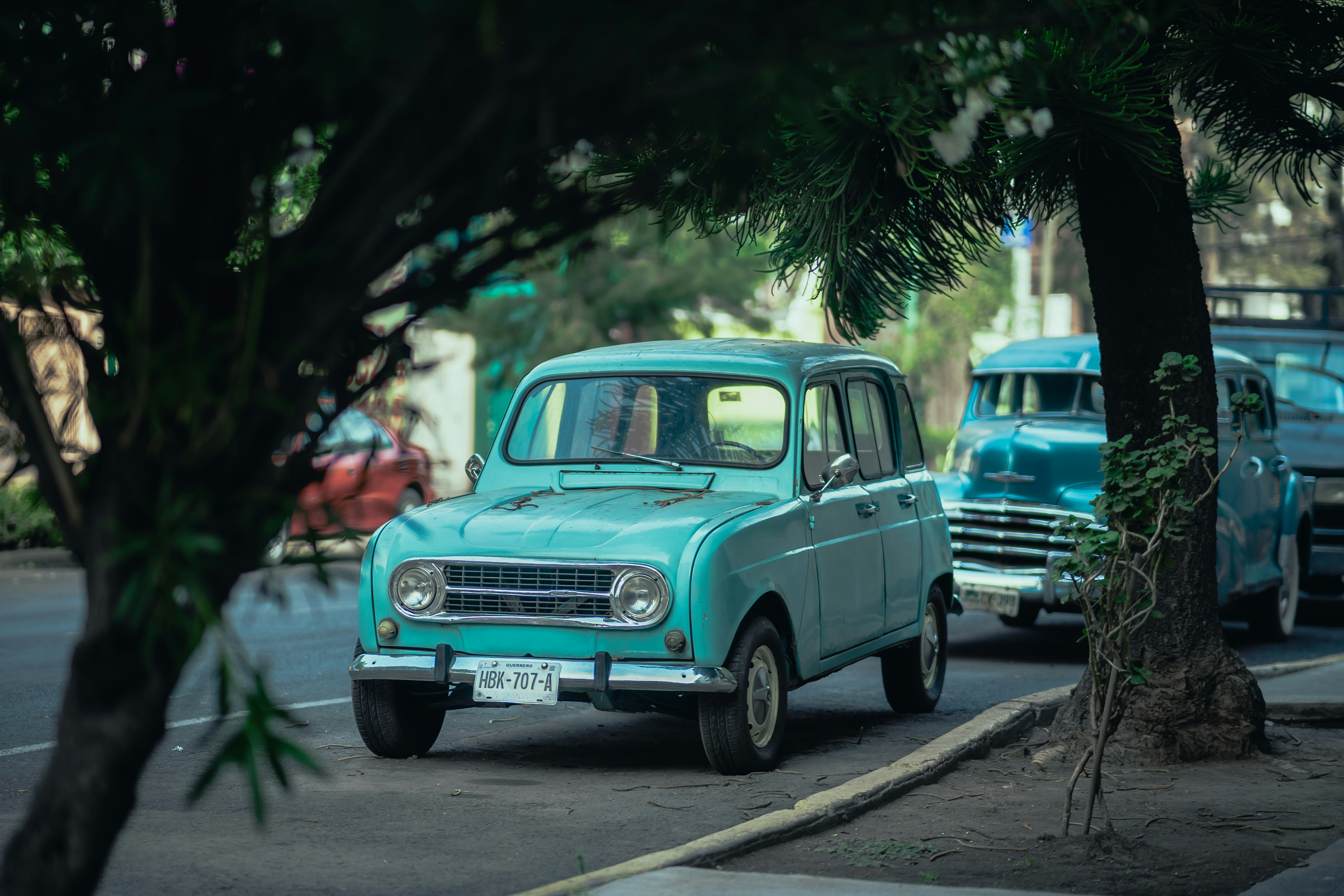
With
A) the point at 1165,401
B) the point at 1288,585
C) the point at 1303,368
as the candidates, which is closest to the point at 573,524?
the point at 1165,401

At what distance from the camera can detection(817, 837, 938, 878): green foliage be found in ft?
17.7

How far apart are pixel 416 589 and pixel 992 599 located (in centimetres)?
551

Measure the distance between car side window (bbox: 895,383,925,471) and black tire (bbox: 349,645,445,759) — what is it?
10.6ft

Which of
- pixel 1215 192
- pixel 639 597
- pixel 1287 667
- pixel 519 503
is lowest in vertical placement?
pixel 1287 667

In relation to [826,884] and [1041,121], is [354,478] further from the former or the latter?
[826,884]

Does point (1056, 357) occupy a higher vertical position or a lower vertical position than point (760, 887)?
higher

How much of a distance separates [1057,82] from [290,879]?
3845 millimetres

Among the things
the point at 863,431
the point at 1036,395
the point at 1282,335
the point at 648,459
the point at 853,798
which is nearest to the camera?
the point at 853,798

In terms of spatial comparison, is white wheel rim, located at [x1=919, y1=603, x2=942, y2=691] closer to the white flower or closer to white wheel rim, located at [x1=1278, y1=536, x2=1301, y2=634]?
white wheel rim, located at [x1=1278, y1=536, x2=1301, y2=634]

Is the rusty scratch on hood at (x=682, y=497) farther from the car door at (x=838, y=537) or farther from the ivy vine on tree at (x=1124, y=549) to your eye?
the ivy vine on tree at (x=1124, y=549)

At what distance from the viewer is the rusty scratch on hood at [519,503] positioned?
24.0 feet

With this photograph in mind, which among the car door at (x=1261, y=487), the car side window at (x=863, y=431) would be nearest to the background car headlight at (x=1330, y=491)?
the car door at (x=1261, y=487)

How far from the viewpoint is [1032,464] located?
37.8 feet

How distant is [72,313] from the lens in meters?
3.14
